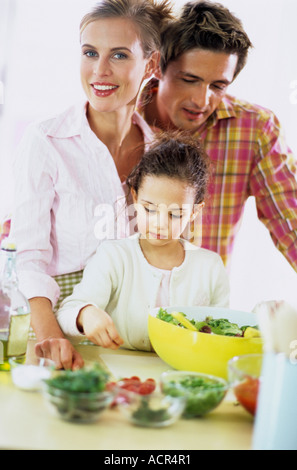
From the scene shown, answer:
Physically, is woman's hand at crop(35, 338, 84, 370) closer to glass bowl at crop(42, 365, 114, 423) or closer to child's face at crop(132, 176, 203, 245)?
glass bowl at crop(42, 365, 114, 423)

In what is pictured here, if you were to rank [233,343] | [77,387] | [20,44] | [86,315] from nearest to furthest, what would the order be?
[77,387]
[233,343]
[86,315]
[20,44]

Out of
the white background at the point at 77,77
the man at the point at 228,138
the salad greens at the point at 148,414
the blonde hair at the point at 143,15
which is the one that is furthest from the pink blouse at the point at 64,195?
the white background at the point at 77,77

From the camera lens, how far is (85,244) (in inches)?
63.8

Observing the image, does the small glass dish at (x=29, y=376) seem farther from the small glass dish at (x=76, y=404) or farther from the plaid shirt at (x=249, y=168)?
the plaid shirt at (x=249, y=168)

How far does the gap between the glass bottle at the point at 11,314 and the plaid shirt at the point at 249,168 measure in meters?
1.07

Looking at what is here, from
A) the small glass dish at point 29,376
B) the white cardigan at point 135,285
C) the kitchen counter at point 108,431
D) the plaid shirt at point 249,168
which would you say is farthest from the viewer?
the plaid shirt at point 249,168

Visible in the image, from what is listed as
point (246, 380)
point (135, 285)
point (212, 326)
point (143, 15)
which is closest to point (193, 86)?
point (143, 15)

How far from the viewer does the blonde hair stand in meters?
1.58

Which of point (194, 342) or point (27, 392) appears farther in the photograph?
point (194, 342)

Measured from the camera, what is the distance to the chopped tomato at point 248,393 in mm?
908

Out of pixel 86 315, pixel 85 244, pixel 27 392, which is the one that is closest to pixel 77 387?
pixel 27 392

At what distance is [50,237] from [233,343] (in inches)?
28.9

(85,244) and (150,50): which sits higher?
(150,50)

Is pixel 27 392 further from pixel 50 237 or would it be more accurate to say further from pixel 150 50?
pixel 150 50
